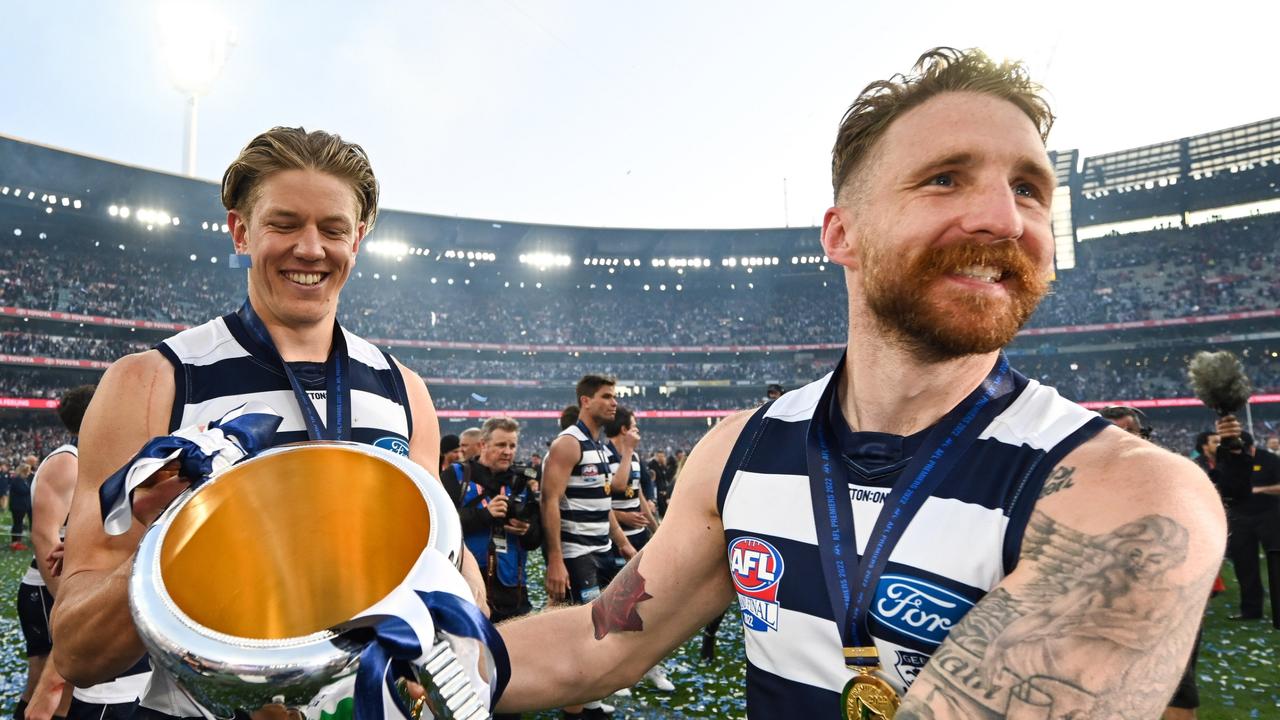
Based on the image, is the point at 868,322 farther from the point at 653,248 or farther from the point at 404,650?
the point at 653,248

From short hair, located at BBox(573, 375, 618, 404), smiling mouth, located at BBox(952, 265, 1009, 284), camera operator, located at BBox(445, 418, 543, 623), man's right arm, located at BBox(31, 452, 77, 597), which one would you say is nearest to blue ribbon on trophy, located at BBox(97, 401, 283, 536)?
smiling mouth, located at BBox(952, 265, 1009, 284)

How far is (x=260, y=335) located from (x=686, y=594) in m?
1.56

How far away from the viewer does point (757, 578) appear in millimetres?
1671

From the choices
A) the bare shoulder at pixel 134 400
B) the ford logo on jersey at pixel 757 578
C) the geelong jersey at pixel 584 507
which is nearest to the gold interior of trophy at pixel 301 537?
the ford logo on jersey at pixel 757 578

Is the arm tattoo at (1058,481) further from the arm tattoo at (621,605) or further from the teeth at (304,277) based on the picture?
the teeth at (304,277)

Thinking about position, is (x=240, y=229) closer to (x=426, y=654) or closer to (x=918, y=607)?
(x=426, y=654)

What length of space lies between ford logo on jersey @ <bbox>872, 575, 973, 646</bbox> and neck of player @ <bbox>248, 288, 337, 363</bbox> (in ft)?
6.17

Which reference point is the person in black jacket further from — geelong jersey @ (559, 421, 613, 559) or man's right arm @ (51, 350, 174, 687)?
man's right arm @ (51, 350, 174, 687)

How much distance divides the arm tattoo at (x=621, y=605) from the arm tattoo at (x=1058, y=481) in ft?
3.10

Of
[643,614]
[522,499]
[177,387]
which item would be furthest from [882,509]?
[522,499]

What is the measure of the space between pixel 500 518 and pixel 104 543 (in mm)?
4722

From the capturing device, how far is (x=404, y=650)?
38.2 inches

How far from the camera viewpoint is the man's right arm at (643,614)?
5.72 feet

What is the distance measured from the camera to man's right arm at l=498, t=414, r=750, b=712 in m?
1.74
